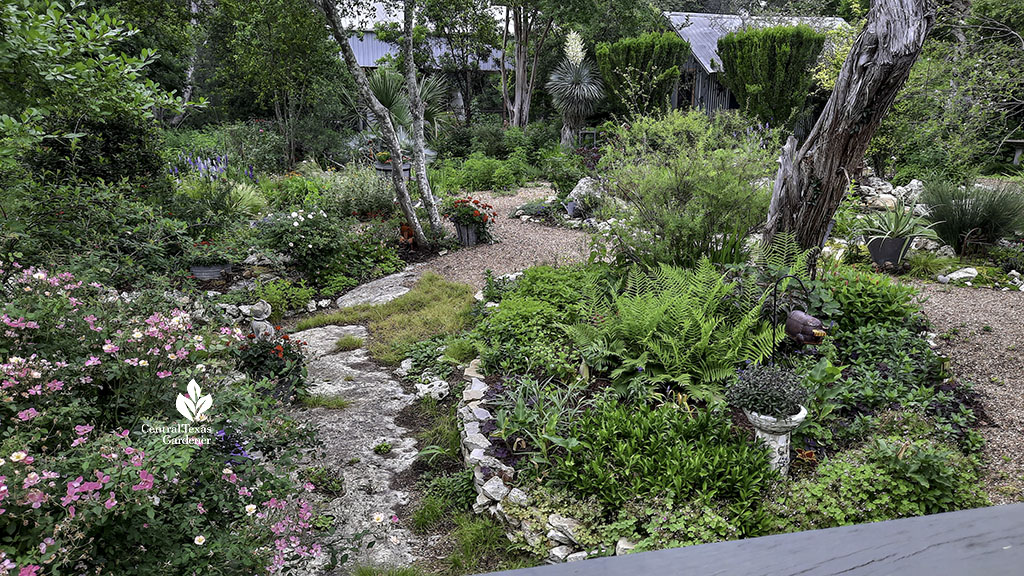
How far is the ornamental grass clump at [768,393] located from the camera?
297cm

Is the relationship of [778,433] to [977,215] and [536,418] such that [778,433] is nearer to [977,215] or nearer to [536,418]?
[536,418]

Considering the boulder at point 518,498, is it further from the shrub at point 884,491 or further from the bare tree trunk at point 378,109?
the bare tree trunk at point 378,109

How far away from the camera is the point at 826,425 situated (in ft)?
11.0

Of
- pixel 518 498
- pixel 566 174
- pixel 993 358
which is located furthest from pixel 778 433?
pixel 566 174

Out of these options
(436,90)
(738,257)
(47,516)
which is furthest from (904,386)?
(436,90)

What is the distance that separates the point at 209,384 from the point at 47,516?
93 cm

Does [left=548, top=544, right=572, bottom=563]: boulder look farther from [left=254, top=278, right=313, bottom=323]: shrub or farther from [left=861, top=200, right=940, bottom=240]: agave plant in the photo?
[left=861, top=200, right=940, bottom=240]: agave plant

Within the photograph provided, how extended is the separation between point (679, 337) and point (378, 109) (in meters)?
5.39

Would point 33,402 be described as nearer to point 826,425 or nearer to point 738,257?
point 826,425

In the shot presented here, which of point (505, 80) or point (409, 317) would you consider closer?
point (409, 317)

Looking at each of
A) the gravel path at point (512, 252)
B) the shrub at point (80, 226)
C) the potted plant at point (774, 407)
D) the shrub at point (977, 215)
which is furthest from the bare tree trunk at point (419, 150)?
the shrub at point (977, 215)

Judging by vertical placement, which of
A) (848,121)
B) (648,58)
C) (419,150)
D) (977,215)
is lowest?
(977,215)

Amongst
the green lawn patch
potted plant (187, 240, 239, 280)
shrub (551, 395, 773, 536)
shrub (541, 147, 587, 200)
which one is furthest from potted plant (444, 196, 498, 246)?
shrub (551, 395, 773, 536)

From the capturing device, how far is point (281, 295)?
6.20m
